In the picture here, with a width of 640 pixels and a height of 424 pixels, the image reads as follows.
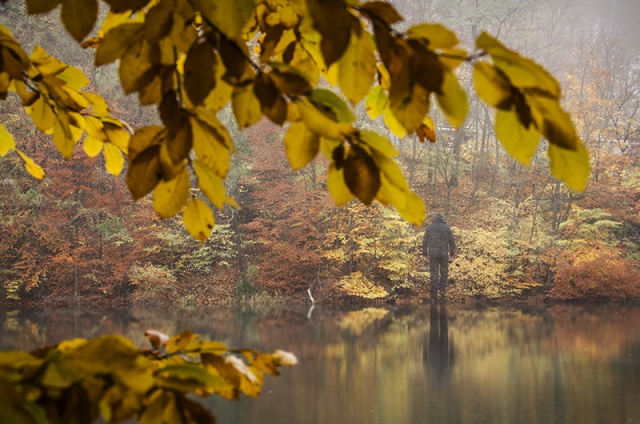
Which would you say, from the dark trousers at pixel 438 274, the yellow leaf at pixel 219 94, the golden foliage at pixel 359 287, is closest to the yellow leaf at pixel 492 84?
the yellow leaf at pixel 219 94

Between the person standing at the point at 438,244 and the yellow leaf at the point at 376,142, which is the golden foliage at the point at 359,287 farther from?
the yellow leaf at the point at 376,142

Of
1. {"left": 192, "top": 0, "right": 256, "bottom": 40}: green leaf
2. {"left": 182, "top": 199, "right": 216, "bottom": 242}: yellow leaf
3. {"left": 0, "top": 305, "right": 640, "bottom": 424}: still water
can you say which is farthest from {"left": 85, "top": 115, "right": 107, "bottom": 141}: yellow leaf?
{"left": 0, "top": 305, "right": 640, "bottom": 424}: still water

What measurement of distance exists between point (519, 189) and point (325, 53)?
1403cm

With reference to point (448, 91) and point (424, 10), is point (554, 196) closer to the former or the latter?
point (424, 10)

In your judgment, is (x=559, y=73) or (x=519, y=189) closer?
(x=519, y=189)

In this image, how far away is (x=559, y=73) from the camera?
60.9ft

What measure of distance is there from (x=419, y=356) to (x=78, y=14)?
7.58 metres

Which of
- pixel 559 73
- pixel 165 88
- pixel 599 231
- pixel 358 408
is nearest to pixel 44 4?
pixel 165 88

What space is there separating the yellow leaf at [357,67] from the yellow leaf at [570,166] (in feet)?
0.42

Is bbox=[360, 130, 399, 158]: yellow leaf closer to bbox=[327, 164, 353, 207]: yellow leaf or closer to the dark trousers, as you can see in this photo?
bbox=[327, 164, 353, 207]: yellow leaf

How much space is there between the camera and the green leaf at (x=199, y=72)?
0.41 m

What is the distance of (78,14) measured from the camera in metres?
0.45

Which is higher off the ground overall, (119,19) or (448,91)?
(119,19)

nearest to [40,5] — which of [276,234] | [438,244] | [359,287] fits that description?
[438,244]
